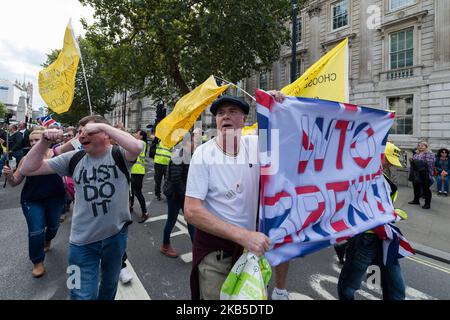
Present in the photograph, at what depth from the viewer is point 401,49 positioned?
1444cm

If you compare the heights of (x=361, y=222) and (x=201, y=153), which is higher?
(x=201, y=153)

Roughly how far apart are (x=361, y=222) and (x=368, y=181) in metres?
0.42

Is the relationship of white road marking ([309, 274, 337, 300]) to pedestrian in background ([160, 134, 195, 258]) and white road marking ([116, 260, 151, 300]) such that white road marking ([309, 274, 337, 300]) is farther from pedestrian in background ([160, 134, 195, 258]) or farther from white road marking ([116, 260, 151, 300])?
white road marking ([116, 260, 151, 300])

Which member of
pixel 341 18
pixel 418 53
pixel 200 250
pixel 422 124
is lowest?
pixel 200 250

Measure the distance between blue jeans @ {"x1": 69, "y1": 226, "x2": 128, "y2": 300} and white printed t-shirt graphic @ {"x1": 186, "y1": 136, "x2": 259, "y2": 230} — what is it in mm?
1088

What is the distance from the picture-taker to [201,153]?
1891 millimetres

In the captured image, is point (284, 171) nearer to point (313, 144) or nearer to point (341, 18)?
point (313, 144)

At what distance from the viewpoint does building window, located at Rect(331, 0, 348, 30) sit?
55.9 ft

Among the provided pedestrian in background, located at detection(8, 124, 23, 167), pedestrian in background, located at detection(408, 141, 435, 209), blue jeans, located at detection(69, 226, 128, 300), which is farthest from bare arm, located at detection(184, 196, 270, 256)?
pedestrian in background, located at detection(8, 124, 23, 167)

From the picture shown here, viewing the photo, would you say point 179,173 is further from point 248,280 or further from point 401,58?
point 401,58

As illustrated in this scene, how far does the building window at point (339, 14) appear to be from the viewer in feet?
55.9

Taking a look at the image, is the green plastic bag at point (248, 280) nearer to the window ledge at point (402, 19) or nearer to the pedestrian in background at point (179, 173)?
the pedestrian in background at point (179, 173)
